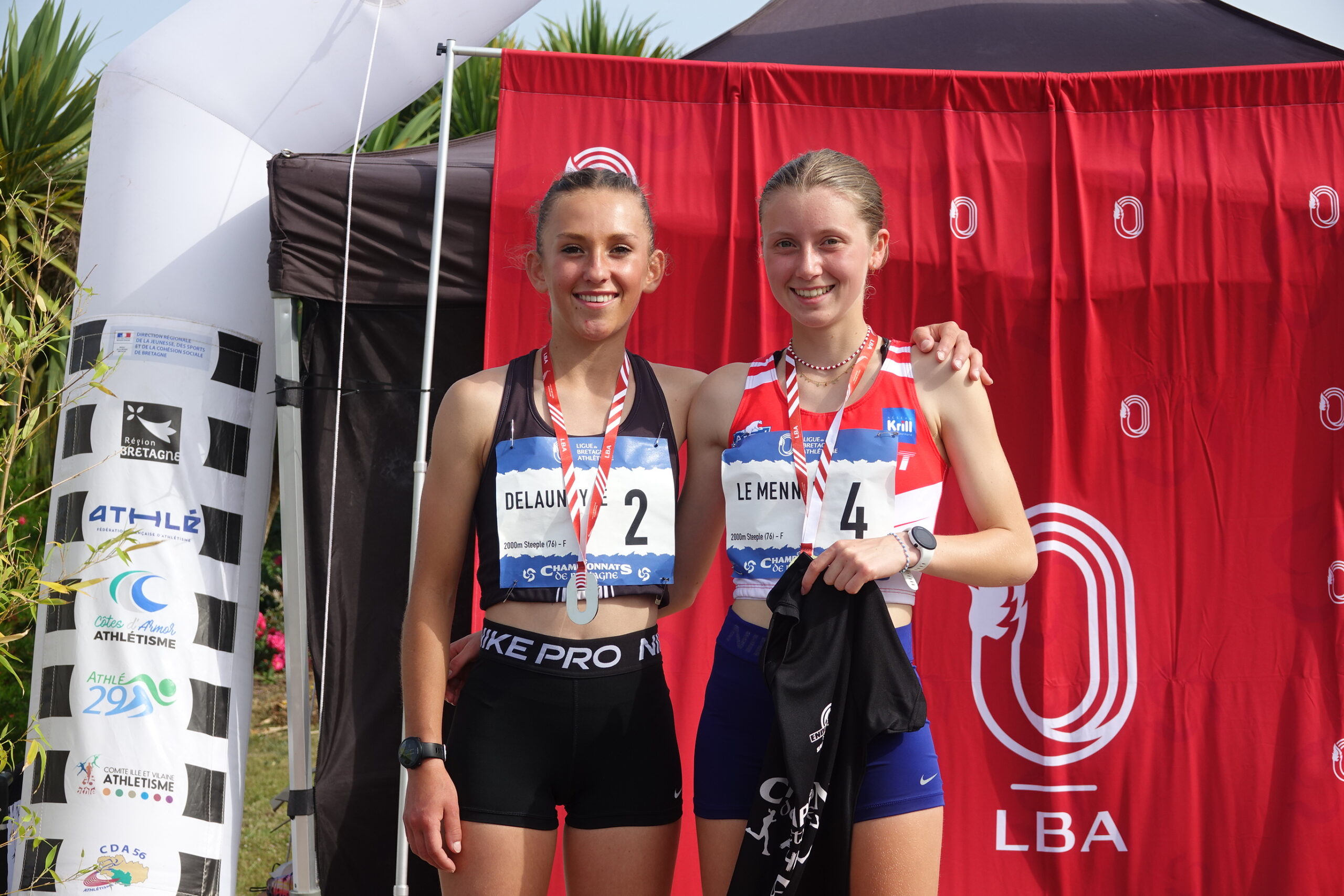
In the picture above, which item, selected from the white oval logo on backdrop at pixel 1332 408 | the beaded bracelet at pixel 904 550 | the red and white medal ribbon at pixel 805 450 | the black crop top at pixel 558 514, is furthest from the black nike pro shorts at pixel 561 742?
the white oval logo on backdrop at pixel 1332 408

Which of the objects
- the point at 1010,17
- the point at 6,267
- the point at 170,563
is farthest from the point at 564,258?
the point at 1010,17

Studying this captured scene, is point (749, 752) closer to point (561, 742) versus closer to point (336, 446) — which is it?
point (561, 742)

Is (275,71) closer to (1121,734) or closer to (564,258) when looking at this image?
(564,258)

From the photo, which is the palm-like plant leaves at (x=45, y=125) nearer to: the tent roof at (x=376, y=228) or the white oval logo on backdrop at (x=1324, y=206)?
the tent roof at (x=376, y=228)

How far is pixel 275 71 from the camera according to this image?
153 inches

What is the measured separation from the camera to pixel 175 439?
3627mm

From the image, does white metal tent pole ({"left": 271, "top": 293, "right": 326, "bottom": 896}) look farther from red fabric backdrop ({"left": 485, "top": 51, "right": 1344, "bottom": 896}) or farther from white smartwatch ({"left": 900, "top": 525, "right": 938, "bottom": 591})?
white smartwatch ({"left": 900, "top": 525, "right": 938, "bottom": 591})

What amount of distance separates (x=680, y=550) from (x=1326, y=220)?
118 inches

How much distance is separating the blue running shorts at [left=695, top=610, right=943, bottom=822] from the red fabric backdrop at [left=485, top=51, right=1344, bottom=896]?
178 centimetres

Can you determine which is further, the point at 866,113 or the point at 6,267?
the point at 866,113

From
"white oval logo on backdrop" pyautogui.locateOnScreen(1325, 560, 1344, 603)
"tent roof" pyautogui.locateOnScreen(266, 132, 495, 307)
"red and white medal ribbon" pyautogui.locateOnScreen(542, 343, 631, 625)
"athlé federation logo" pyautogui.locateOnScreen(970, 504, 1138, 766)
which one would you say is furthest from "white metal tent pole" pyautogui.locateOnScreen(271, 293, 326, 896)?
"white oval logo on backdrop" pyautogui.locateOnScreen(1325, 560, 1344, 603)

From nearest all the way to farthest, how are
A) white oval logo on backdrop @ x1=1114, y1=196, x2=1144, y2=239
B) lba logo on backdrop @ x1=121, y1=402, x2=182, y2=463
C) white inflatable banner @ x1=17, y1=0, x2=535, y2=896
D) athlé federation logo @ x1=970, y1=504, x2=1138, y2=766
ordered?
white inflatable banner @ x1=17, y1=0, x2=535, y2=896
lba logo on backdrop @ x1=121, y1=402, x2=182, y2=463
athlé federation logo @ x1=970, y1=504, x2=1138, y2=766
white oval logo on backdrop @ x1=1114, y1=196, x2=1144, y2=239

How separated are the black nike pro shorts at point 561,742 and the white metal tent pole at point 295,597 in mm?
1820

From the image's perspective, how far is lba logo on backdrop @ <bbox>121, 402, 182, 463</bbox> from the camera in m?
3.59
